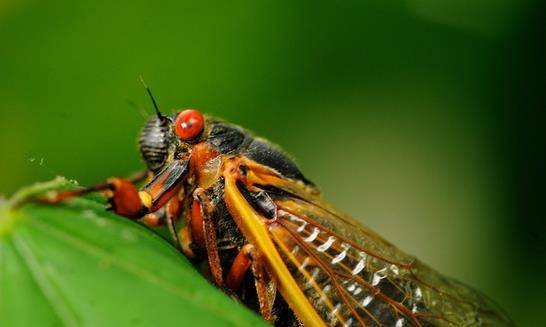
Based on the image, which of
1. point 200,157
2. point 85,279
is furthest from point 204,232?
point 85,279

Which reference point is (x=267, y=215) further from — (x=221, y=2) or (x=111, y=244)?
(x=221, y=2)

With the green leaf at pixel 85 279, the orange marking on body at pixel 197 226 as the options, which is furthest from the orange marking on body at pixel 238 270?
the green leaf at pixel 85 279

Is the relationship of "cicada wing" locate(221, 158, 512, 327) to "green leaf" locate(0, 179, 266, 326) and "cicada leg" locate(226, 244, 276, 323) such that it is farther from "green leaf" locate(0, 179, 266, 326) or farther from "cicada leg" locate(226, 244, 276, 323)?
"green leaf" locate(0, 179, 266, 326)

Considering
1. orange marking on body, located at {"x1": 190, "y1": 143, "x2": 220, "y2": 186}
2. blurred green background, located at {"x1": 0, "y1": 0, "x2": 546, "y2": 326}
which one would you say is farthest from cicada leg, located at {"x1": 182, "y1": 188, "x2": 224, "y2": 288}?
blurred green background, located at {"x1": 0, "y1": 0, "x2": 546, "y2": 326}

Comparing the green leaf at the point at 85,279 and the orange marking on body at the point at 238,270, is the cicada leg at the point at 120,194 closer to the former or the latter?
the green leaf at the point at 85,279

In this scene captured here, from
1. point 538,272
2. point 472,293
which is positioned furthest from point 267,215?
point 538,272

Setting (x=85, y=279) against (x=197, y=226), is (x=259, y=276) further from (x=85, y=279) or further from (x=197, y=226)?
(x=85, y=279)
